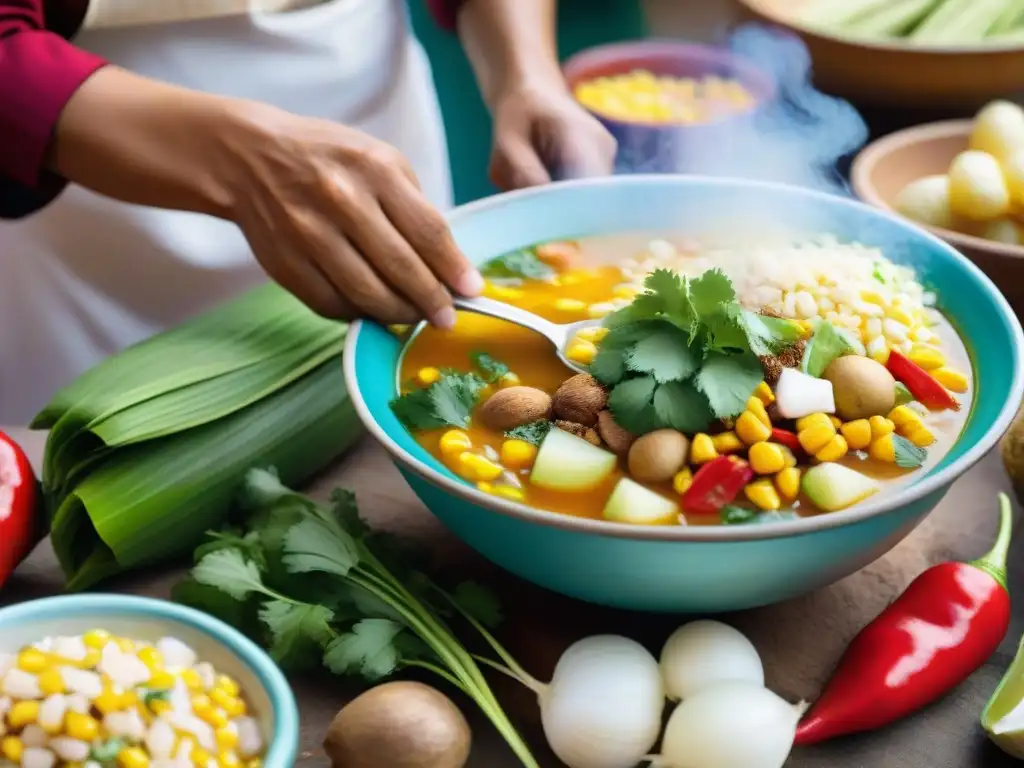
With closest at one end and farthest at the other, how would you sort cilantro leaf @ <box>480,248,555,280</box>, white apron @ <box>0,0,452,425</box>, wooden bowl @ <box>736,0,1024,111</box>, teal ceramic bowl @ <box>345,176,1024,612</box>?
teal ceramic bowl @ <box>345,176,1024,612</box> → cilantro leaf @ <box>480,248,555,280</box> → white apron @ <box>0,0,452,425</box> → wooden bowl @ <box>736,0,1024,111</box>

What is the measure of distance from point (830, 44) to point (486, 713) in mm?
1900

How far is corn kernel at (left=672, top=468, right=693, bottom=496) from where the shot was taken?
1334 mm

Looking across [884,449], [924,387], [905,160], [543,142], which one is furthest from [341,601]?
[905,160]

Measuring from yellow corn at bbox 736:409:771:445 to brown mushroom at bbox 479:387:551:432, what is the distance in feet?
0.85

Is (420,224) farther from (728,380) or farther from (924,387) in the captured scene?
(924,387)

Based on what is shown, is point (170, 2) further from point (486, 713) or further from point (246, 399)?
point (486, 713)

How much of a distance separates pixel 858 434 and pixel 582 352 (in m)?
0.40

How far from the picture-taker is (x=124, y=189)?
175cm

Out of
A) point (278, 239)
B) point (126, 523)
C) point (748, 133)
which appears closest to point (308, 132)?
point (278, 239)

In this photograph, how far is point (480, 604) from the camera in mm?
1435

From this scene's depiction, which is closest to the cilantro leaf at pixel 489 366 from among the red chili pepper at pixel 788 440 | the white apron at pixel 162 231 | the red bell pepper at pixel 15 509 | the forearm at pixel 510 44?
the red chili pepper at pixel 788 440

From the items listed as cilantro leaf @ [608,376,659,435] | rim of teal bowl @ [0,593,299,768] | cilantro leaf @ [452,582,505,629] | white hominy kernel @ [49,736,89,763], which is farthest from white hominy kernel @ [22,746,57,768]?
cilantro leaf @ [608,376,659,435]

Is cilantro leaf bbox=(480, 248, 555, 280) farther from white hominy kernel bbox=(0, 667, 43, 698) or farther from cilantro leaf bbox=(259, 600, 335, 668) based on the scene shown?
white hominy kernel bbox=(0, 667, 43, 698)

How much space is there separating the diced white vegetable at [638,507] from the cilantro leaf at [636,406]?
8 cm
